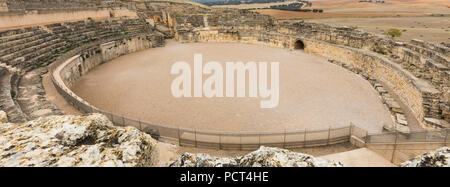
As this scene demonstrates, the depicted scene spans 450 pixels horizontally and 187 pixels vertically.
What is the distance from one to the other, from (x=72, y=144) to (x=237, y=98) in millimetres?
11541

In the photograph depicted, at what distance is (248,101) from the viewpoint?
1427 cm

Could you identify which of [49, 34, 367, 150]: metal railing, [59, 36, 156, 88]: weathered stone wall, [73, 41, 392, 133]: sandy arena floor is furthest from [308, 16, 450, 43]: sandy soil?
[59, 36, 156, 88]: weathered stone wall

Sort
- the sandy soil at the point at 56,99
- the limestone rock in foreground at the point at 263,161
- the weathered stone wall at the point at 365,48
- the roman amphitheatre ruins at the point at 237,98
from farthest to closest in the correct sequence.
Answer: the weathered stone wall at the point at 365,48, the sandy soil at the point at 56,99, the roman amphitheatre ruins at the point at 237,98, the limestone rock in foreground at the point at 263,161

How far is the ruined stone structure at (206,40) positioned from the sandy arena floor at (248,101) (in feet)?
4.01

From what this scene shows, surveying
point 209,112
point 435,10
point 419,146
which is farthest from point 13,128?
point 435,10

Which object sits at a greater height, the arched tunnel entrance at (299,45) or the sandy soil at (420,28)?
the sandy soil at (420,28)

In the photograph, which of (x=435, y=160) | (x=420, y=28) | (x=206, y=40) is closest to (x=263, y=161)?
(x=435, y=160)

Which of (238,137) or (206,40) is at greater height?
(206,40)

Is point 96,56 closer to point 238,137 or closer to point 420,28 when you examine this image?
point 238,137

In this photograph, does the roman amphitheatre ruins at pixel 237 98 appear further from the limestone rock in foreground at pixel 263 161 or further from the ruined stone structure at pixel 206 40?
the limestone rock in foreground at pixel 263 161

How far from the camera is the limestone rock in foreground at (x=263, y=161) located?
10.6 ft

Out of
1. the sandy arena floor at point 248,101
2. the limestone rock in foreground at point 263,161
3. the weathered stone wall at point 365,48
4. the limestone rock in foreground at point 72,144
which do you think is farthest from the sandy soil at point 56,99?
the weathered stone wall at point 365,48
